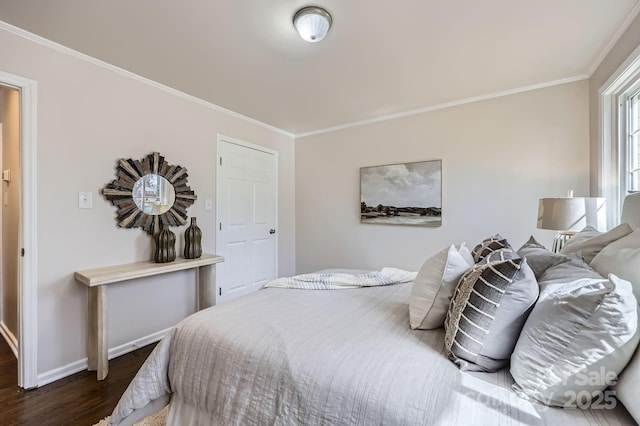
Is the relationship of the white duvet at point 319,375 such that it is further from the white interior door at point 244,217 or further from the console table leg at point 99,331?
the white interior door at point 244,217

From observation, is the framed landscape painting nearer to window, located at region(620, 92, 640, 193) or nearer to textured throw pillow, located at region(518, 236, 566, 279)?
window, located at region(620, 92, 640, 193)


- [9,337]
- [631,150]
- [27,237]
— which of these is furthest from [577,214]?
[9,337]

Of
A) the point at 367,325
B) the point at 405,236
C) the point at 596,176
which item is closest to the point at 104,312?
the point at 367,325

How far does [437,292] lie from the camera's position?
1.27 m

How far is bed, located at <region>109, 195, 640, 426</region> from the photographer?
802 mm

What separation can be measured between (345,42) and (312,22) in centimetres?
35

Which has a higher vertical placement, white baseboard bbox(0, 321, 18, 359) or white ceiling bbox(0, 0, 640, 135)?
white ceiling bbox(0, 0, 640, 135)

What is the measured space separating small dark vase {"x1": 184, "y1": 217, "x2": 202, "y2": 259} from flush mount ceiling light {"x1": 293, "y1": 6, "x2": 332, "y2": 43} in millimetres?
1847

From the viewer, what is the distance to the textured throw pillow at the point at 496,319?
3.12 ft

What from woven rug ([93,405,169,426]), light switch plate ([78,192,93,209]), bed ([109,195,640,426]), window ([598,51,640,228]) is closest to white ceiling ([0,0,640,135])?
window ([598,51,640,228])

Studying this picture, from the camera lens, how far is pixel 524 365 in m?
0.85

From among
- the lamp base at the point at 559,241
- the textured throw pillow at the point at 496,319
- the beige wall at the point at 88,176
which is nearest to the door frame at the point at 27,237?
the beige wall at the point at 88,176

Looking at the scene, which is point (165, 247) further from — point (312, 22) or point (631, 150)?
point (631, 150)

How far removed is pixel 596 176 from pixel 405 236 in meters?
1.71
